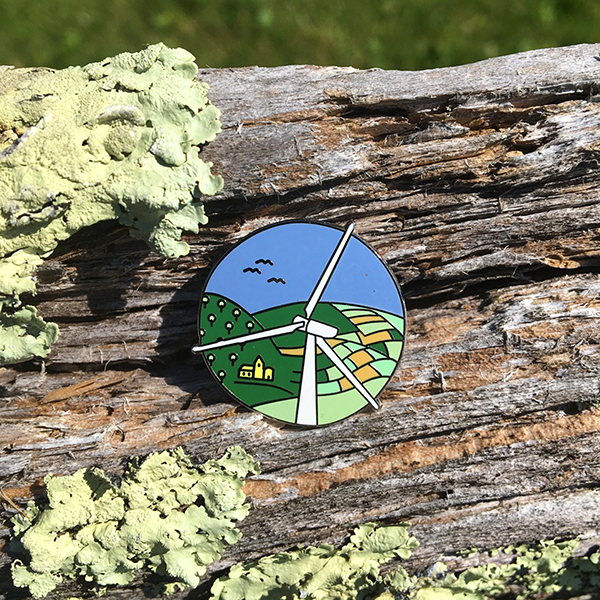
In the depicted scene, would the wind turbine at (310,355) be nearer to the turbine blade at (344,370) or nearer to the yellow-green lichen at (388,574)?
the turbine blade at (344,370)

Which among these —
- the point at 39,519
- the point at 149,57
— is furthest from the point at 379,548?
the point at 149,57

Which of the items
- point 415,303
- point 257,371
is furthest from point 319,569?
point 415,303

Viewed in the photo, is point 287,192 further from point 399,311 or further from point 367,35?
point 367,35

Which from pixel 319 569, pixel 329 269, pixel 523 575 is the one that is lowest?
pixel 523 575

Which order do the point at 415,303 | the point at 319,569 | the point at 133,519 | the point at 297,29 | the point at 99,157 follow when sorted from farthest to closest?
the point at 297,29
the point at 415,303
the point at 319,569
the point at 133,519
the point at 99,157

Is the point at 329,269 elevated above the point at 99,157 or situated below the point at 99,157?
below

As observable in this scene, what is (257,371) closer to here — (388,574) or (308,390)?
(308,390)

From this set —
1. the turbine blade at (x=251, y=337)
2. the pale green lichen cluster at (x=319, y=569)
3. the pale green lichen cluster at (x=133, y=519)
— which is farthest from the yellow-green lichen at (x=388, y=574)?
the turbine blade at (x=251, y=337)
